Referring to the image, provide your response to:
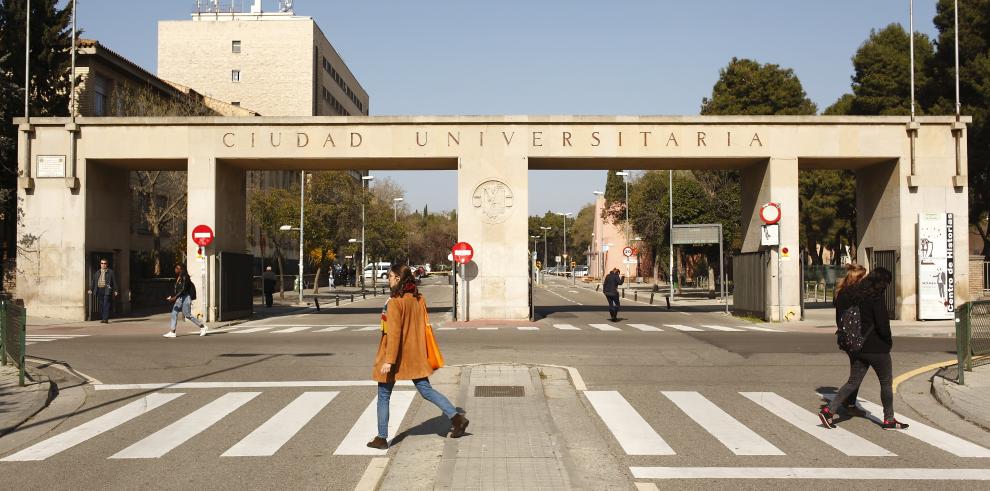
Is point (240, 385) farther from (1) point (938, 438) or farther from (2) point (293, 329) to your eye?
(2) point (293, 329)

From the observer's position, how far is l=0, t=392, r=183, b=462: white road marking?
8250 mm

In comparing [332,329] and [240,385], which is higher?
[240,385]

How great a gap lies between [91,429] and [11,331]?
528 centimetres

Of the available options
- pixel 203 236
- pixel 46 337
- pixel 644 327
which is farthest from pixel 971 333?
pixel 203 236

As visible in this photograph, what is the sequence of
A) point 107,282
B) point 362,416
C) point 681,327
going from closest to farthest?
point 362,416
point 681,327
point 107,282

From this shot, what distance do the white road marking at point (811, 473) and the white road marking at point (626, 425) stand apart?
28.7 inches

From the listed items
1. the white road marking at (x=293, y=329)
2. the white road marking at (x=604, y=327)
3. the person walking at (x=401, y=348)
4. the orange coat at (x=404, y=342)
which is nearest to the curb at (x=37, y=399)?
the person walking at (x=401, y=348)

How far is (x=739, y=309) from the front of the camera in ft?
103

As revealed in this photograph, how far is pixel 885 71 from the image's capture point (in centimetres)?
4684

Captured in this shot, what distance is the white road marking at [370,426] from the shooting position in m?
8.23

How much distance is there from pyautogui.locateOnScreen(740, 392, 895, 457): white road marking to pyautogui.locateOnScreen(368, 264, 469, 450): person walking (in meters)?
3.78

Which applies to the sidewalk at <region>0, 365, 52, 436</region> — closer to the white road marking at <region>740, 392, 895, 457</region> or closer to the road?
the road

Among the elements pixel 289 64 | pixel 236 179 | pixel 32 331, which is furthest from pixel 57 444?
pixel 289 64

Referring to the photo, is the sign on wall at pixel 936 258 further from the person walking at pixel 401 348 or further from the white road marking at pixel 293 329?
the person walking at pixel 401 348
